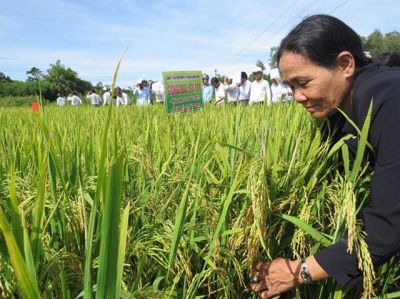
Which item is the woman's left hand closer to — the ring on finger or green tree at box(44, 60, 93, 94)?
the ring on finger

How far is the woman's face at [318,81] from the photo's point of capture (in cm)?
99

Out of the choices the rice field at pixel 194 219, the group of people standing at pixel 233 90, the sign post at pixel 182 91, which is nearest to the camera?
the rice field at pixel 194 219

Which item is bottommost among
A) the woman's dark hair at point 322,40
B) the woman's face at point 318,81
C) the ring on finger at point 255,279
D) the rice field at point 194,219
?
the ring on finger at point 255,279

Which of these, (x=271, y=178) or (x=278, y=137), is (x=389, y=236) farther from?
(x=278, y=137)

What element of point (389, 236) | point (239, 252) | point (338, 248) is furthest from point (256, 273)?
point (389, 236)

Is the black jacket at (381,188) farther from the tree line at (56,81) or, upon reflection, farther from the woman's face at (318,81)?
the tree line at (56,81)

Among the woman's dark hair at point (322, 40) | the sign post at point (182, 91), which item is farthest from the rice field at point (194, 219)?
the sign post at point (182, 91)

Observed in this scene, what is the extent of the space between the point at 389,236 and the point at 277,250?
0.29 m

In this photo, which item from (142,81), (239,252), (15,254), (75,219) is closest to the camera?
(15,254)

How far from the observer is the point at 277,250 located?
1006 millimetres

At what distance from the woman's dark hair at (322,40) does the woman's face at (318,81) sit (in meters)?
0.02

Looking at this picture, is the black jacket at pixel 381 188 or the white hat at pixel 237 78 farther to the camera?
the white hat at pixel 237 78

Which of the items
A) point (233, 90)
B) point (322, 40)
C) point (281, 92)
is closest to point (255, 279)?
point (322, 40)

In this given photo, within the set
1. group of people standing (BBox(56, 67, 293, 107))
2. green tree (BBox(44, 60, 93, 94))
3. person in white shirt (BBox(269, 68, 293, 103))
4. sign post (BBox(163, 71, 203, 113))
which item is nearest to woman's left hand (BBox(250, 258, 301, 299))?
person in white shirt (BBox(269, 68, 293, 103))
